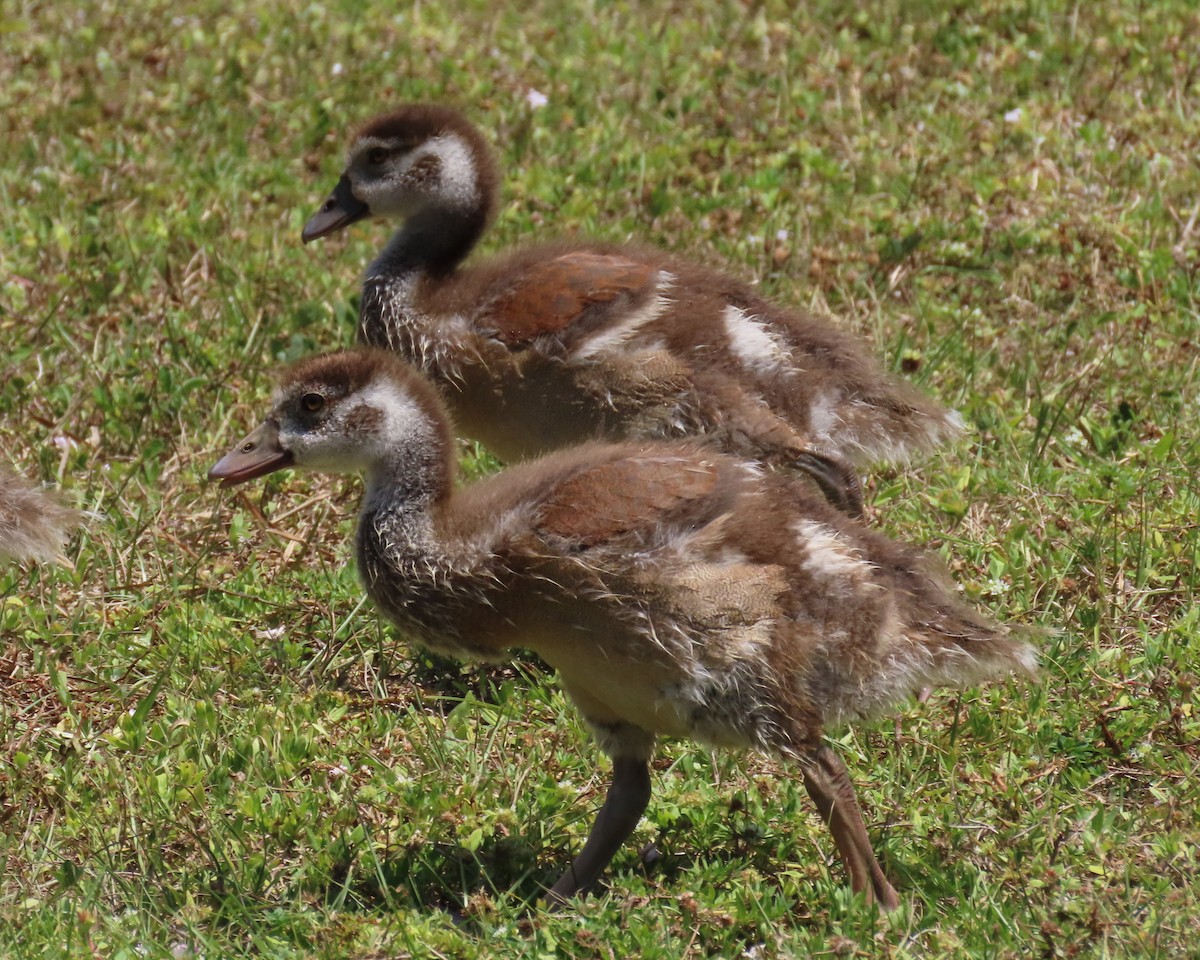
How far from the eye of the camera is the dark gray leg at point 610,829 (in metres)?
4.77

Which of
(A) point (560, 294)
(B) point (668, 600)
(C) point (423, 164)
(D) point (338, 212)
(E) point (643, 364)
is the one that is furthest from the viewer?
(D) point (338, 212)

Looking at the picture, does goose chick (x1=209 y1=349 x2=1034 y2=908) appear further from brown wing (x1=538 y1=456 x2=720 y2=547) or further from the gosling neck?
the gosling neck

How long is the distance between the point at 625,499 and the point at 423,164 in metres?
2.45

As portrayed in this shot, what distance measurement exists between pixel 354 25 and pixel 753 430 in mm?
5011

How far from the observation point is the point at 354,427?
5.00 m

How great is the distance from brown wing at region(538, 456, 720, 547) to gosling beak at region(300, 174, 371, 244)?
2.52 m

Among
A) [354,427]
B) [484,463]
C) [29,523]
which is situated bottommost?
[484,463]

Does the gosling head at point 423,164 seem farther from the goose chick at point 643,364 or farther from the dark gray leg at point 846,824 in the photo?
the dark gray leg at point 846,824

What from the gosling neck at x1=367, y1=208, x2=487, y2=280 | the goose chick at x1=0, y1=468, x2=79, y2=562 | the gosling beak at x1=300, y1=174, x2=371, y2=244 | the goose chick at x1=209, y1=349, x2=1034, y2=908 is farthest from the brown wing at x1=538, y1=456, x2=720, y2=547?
the gosling beak at x1=300, y1=174, x2=371, y2=244

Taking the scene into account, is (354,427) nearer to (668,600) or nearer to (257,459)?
(257,459)

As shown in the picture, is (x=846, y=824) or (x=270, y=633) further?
(x=270, y=633)

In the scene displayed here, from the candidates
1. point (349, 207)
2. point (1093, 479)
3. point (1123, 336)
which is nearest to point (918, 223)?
point (1123, 336)

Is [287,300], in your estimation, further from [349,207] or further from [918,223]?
[918,223]

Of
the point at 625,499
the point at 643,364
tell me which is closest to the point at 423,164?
the point at 643,364
